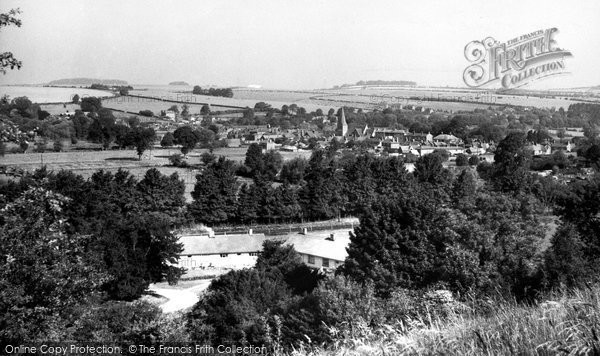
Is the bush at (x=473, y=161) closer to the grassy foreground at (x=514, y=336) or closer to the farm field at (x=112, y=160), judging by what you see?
Answer: the farm field at (x=112, y=160)

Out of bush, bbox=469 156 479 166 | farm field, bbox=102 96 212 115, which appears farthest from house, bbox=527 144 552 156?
farm field, bbox=102 96 212 115

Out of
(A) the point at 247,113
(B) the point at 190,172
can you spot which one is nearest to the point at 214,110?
(A) the point at 247,113

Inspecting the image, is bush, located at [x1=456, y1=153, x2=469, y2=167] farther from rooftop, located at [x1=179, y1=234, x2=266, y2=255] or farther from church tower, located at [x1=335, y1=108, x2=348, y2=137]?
church tower, located at [x1=335, y1=108, x2=348, y2=137]

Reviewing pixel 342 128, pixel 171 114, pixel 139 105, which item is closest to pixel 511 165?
pixel 342 128

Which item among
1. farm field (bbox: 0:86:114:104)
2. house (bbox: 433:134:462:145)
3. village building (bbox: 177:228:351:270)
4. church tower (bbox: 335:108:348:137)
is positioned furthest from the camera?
farm field (bbox: 0:86:114:104)

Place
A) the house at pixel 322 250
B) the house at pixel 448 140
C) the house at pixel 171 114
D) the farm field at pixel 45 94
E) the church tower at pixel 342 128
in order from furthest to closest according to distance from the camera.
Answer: the farm field at pixel 45 94
the house at pixel 171 114
the church tower at pixel 342 128
the house at pixel 448 140
the house at pixel 322 250

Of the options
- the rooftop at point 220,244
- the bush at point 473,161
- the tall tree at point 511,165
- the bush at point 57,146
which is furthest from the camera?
the bush at point 57,146

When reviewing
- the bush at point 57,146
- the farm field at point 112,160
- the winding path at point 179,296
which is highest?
the bush at point 57,146

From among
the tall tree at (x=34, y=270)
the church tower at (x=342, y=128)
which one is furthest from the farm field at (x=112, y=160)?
the tall tree at (x=34, y=270)
